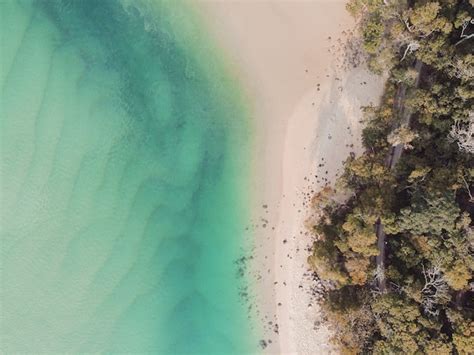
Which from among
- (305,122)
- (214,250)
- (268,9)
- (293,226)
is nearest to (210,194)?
(214,250)

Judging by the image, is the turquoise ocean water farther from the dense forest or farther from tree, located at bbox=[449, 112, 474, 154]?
tree, located at bbox=[449, 112, 474, 154]

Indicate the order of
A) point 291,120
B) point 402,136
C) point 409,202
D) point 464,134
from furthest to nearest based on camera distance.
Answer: point 291,120 < point 409,202 < point 402,136 < point 464,134

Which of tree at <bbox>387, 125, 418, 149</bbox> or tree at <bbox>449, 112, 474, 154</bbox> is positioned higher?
tree at <bbox>387, 125, 418, 149</bbox>

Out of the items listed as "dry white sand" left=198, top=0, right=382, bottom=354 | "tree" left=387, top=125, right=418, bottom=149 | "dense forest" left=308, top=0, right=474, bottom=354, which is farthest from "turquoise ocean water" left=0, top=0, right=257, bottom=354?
"tree" left=387, top=125, right=418, bottom=149

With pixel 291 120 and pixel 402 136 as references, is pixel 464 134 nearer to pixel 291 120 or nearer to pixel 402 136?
pixel 402 136

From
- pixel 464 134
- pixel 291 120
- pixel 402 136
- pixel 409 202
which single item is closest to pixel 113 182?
pixel 291 120
